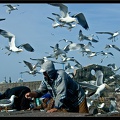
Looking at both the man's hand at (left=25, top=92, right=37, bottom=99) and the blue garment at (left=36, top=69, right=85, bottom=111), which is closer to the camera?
the blue garment at (left=36, top=69, right=85, bottom=111)

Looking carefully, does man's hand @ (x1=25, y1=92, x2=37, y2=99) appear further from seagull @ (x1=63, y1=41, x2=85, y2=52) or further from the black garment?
seagull @ (x1=63, y1=41, x2=85, y2=52)

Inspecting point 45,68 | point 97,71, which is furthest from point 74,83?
point 97,71

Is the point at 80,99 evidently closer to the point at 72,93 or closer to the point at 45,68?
the point at 72,93

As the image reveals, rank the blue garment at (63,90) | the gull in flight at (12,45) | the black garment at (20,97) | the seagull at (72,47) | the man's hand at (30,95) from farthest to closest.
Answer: the seagull at (72,47)
the gull in flight at (12,45)
the black garment at (20,97)
the man's hand at (30,95)
the blue garment at (63,90)

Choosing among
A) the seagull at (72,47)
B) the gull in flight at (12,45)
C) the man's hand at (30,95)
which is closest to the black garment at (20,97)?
the gull in flight at (12,45)

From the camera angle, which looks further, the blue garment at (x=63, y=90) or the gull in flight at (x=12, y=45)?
the gull in flight at (x=12, y=45)

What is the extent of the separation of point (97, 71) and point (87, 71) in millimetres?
495

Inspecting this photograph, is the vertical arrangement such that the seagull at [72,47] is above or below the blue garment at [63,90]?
above

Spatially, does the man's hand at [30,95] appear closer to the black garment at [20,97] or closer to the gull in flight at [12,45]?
the black garment at [20,97]

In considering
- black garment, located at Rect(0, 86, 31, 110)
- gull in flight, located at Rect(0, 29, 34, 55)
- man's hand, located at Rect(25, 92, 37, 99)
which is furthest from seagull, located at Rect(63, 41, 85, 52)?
man's hand, located at Rect(25, 92, 37, 99)

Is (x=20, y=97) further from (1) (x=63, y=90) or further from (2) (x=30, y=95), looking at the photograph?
(1) (x=63, y=90)

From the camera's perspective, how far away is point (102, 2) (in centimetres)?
192

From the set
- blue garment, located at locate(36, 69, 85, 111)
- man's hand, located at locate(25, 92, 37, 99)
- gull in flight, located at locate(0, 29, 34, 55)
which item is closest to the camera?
blue garment, located at locate(36, 69, 85, 111)

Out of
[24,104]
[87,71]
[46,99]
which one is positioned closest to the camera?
[46,99]
